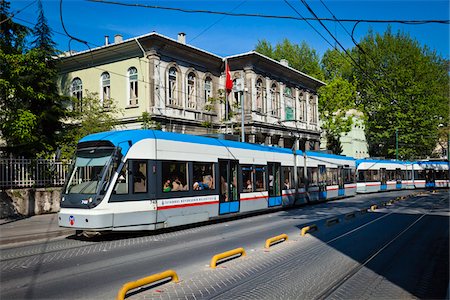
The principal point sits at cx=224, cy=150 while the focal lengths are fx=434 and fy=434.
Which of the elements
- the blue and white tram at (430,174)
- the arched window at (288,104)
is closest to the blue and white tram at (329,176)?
the arched window at (288,104)

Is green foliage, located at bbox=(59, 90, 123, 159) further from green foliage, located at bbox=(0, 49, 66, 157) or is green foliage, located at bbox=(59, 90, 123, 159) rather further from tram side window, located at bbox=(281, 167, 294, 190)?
tram side window, located at bbox=(281, 167, 294, 190)

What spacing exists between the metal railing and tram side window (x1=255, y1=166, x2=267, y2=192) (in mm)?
8956

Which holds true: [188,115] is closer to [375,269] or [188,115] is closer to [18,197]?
[18,197]

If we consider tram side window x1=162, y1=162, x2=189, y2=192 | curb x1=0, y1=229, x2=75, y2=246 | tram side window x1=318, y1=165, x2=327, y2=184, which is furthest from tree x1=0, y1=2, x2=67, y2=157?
tram side window x1=318, y1=165, x2=327, y2=184

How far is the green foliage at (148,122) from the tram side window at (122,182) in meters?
15.9

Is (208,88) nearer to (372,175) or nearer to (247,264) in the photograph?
(372,175)

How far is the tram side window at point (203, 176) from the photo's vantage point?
50.2ft

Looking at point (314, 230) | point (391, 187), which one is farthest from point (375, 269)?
point (391, 187)

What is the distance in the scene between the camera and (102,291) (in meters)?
6.81

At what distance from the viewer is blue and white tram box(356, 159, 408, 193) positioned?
1543 inches

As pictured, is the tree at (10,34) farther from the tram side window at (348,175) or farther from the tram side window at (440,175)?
the tram side window at (440,175)

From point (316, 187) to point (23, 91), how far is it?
1688 centimetres

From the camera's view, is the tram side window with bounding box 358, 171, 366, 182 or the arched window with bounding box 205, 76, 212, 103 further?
the tram side window with bounding box 358, 171, 366, 182

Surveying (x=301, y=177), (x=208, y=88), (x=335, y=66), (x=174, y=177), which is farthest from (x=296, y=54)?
(x=174, y=177)
